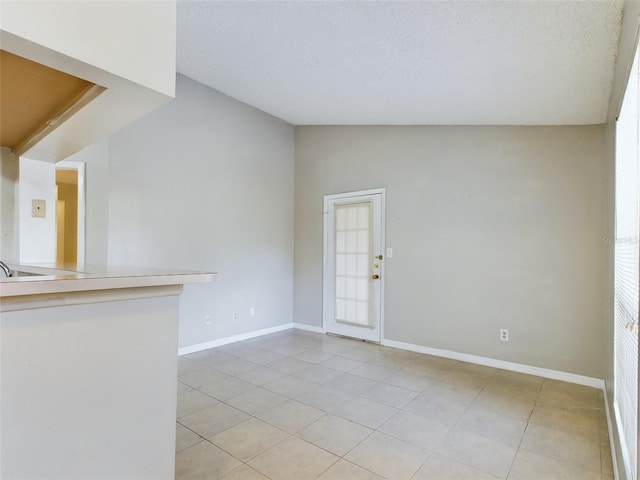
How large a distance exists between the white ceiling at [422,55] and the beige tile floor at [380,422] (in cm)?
240

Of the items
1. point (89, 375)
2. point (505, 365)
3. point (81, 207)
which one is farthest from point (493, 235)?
point (81, 207)

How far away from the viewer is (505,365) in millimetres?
3533

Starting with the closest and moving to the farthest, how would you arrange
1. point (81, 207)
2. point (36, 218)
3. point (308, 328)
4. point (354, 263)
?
point (36, 218)
point (81, 207)
point (354, 263)
point (308, 328)

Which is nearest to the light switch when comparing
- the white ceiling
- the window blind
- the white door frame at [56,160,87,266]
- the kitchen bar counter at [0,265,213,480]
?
the white door frame at [56,160,87,266]

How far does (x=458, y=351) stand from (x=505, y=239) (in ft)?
4.36

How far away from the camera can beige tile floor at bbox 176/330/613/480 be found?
1953mm

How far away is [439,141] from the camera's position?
3967 mm

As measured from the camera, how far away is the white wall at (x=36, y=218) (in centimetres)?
246

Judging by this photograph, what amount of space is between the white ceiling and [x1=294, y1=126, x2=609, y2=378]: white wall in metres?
0.33

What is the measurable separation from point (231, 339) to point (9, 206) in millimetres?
2727

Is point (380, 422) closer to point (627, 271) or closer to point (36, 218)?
point (627, 271)

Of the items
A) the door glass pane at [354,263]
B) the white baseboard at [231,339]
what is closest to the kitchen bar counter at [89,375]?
the white baseboard at [231,339]

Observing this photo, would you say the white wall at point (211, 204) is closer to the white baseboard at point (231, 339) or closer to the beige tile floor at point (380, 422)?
the white baseboard at point (231, 339)

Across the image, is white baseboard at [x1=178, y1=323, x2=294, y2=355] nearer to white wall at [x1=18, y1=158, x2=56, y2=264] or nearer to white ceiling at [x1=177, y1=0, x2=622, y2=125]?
white wall at [x1=18, y1=158, x2=56, y2=264]
